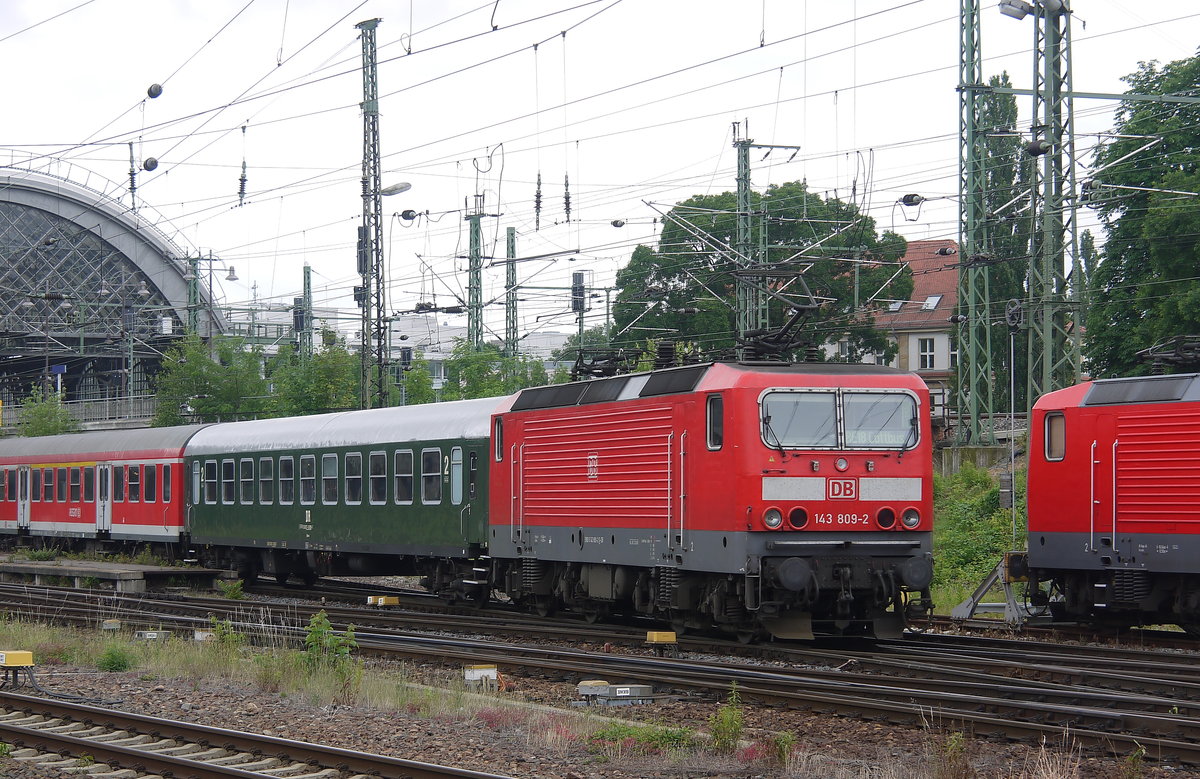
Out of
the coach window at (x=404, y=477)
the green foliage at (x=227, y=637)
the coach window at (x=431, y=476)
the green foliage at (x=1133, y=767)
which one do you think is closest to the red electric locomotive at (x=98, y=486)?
the coach window at (x=404, y=477)

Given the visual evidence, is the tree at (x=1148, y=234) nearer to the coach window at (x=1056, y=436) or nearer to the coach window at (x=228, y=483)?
the coach window at (x=1056, y=436)

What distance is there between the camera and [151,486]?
33188 millimetres

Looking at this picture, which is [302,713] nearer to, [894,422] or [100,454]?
[894,422]

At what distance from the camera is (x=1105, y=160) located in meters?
40.5

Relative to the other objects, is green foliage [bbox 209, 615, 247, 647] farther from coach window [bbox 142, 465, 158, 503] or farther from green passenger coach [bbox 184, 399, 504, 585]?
coach window [bbox 142, 465, 158, 503]

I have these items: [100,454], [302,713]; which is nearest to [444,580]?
[302,713]

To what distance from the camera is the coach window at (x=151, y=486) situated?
3300 centimetres

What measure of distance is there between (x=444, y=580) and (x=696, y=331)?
39.8 m

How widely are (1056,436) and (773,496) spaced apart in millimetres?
6089

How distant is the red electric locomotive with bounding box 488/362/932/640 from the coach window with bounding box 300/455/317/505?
9932 mm

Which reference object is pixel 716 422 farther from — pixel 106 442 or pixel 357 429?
pixel 106 442

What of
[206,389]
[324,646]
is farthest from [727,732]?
[206,389]

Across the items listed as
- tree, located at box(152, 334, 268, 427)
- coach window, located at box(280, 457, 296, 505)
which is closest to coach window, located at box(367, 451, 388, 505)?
coach window, located at box(280, 457, 296, 505)

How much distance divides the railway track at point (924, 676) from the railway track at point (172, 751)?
4.11m
